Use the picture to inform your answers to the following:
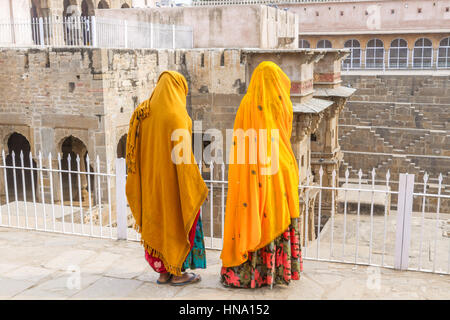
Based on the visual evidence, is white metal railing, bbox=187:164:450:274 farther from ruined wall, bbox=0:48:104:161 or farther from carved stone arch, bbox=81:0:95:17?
carved stone arch, bbox=81:0:95:17

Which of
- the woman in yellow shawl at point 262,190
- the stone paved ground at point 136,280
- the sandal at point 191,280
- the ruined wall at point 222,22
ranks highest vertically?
the ruined wall at point 222,22

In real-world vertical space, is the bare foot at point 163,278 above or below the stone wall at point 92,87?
below

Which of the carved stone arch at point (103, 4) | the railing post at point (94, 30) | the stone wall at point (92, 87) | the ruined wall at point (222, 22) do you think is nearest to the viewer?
the railing post at point (94, 30)

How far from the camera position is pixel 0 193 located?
10.6 m

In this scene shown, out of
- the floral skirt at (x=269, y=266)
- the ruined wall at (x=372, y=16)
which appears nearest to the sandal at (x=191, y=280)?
the floral skirt at (x=269, y=266)

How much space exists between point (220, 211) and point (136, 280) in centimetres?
732

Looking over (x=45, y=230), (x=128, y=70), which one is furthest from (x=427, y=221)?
(x=45, y=230)

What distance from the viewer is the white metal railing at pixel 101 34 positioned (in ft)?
32.2

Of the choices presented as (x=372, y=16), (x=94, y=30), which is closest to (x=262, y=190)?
(x=94, y=30)

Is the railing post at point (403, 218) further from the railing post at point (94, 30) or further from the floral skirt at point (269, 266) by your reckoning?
the railing post at point (94, 30)

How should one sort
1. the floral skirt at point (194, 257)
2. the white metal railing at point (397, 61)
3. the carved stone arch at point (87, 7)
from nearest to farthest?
the floral skirt at point (194, 257) < the carved stone arch at point (87, 7) < the white metal railing at point (397, 61)

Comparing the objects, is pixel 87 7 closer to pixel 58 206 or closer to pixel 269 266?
pixel 58 206

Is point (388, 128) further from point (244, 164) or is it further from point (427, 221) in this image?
point (244, 164)

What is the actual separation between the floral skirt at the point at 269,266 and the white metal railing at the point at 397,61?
21.2 m
